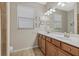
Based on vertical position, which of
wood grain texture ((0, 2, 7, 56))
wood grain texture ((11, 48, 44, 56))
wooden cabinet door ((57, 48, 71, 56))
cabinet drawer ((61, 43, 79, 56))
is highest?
wood grain texture ((0, 2, 7, 56))

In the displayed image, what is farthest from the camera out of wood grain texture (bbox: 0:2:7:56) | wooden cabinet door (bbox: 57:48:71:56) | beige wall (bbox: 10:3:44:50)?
beige wall (bbox: 10:3:44:50)

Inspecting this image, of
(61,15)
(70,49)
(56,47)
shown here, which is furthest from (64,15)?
(70,49)

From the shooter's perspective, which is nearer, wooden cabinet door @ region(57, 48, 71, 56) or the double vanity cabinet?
the double vanity cabinet

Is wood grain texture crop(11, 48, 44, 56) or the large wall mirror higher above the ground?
the large wall mirror

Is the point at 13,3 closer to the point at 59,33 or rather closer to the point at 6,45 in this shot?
the point at 6,45

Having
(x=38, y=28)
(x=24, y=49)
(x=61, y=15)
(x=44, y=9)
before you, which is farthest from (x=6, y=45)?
(x=61, y=15)

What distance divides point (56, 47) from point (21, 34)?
760mm

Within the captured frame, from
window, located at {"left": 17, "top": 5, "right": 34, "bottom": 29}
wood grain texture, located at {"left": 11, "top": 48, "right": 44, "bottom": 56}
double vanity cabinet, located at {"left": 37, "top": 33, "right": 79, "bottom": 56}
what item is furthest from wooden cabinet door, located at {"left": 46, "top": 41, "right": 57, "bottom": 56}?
window, located at {"left": 17, "top": 5, "right": 34, "bottom": 29}

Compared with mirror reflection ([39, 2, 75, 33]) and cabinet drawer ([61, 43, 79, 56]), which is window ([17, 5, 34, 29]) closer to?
mirror reflection ([39, 2, 75, 33])

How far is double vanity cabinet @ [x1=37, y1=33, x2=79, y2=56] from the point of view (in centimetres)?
158

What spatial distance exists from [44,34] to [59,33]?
1.20 feet

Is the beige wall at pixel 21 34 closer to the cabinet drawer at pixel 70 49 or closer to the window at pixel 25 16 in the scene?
the window at pixel 25 16

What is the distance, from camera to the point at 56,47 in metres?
2.05

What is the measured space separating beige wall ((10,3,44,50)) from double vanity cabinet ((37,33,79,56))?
0.61 feet
